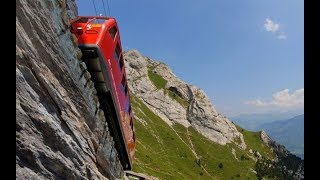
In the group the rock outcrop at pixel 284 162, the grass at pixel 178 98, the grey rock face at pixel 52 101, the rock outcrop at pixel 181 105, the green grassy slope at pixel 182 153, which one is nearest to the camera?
the grey rock face at pixel 52 101

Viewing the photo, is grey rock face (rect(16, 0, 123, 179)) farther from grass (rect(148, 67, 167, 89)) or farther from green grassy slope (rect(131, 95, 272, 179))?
grass (rect(148, 67, 167, 89))

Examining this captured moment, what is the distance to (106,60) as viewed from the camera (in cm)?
1852

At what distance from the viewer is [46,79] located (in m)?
13.0

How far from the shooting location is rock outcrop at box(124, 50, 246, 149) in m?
165

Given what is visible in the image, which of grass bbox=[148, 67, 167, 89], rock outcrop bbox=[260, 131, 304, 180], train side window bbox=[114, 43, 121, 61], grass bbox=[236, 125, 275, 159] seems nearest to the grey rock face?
train side window bbox=[114, 43, 121, 61]

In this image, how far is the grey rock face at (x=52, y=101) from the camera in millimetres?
10977

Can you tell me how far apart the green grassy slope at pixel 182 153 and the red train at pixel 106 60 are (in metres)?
76.6

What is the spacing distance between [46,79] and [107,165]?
989 cm

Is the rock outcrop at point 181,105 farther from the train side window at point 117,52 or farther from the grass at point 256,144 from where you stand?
the train side window at point 117,52

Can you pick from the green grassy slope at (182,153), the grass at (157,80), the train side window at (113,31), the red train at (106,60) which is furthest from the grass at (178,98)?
the train side window at (113,31)

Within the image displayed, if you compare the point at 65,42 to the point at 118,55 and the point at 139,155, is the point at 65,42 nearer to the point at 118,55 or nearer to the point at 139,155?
the point at 118,55

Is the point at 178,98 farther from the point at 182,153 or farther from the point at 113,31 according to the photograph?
the point at 113,31
